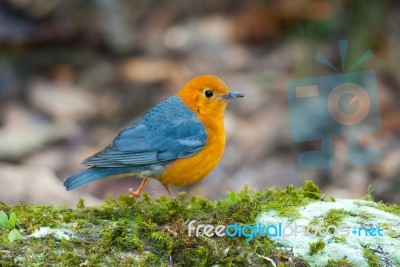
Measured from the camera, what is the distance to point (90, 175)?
4508 mm

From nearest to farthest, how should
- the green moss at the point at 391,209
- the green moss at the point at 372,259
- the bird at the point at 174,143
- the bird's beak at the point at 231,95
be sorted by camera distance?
the green moss at the point at 372,259 → the green moss at the point at 391,209 → the bird at the point at 174,143 → the bird's beak at the point at 231,95

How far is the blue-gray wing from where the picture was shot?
4660 millimetres

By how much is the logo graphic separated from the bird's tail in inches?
134

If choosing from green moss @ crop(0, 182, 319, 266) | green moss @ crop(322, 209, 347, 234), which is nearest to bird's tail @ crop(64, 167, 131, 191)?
green moss @ crop(0, 182, 319, 266)

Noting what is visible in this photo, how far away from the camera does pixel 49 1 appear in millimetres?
10086

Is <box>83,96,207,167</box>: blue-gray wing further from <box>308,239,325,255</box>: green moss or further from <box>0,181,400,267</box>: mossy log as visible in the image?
<box>308,239,325,255</box>: green moss

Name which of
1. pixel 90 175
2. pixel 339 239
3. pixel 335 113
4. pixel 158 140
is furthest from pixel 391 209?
pixel 335 113

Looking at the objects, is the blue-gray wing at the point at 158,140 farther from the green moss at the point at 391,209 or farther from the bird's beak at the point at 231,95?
the green moss at the point at 391,209

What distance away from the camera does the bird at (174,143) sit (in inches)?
183

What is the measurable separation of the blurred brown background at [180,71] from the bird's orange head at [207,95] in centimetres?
278

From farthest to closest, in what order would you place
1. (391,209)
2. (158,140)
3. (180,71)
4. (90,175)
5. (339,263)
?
(180,71)
(158,140)
(90,175)
(391,209)
(339,263)

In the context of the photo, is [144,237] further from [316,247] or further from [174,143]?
[174,143]

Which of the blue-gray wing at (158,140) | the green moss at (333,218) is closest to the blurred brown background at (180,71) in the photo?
the blue-gray wing at (158,140)

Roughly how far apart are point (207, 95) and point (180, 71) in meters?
5.06
